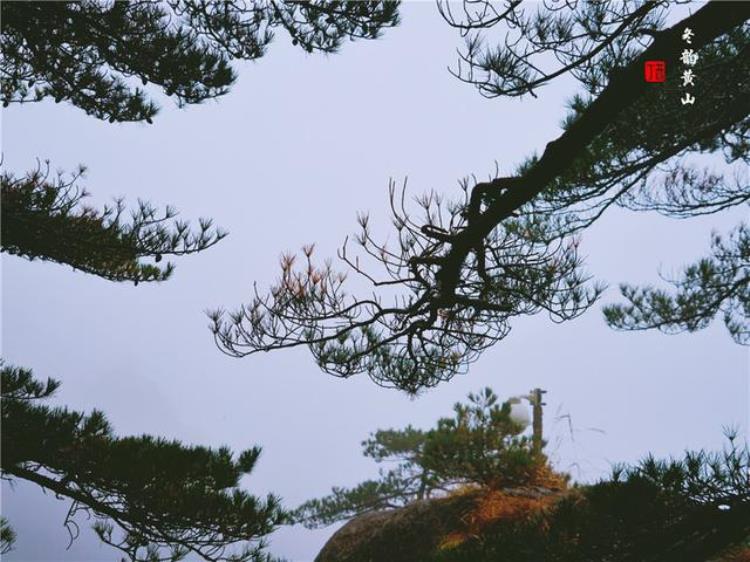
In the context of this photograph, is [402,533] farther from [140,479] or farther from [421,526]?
[140,479]

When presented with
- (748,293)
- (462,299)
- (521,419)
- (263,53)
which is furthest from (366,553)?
(748,293)

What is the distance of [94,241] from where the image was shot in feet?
13.1

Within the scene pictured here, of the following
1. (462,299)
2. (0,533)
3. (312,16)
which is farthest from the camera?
(312,16)

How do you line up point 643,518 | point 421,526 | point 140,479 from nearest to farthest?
1. point 643,518
2. point 140,479
3. point 421,526

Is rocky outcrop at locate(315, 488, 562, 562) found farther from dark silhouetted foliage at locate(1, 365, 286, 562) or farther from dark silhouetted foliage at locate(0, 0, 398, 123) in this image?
dark silhouetted foliage at locate(0, 0, 398, 123)

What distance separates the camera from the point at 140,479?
318cm

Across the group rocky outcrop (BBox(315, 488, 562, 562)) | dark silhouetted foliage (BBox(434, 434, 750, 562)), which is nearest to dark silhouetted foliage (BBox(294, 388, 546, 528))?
rocky outcrop (BBox(315, 488, 562, 562))

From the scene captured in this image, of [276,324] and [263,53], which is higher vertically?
[263,53]

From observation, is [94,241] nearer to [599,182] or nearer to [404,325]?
[404,325]

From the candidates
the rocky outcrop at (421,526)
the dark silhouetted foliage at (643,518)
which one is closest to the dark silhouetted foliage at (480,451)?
the rocky outcrop at (421,526)

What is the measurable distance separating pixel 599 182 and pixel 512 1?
2009 mm

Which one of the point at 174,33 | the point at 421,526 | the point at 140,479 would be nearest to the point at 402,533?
the point at 421,526

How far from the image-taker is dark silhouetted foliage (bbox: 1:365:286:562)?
125 inches

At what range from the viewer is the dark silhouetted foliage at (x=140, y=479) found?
10.4 ft
